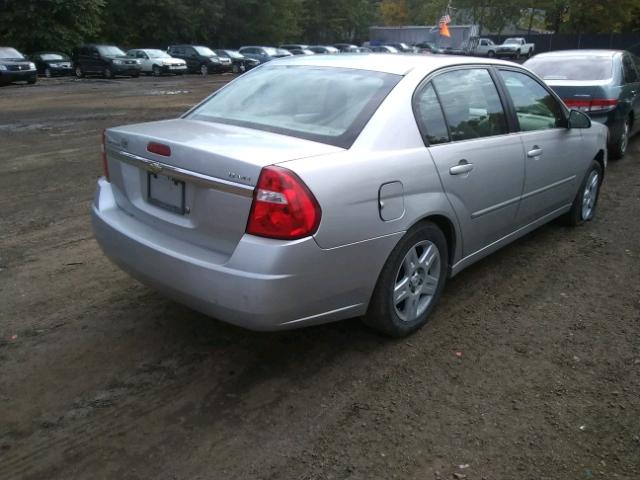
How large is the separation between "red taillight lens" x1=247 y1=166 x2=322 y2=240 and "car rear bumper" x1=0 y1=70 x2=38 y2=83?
82.7ft

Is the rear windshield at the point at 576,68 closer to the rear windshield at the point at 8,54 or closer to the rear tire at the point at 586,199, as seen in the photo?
the rear tire at the point at 586,199

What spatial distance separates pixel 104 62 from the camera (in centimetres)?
3047

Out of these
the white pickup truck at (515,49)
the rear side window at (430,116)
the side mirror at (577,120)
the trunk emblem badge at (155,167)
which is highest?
the white pickup truck at (515,49)

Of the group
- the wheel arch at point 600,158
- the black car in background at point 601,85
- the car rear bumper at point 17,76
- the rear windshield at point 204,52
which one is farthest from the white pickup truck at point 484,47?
the wheel arch at point 600,158

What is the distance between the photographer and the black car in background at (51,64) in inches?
1196

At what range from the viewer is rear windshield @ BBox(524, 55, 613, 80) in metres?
8.70

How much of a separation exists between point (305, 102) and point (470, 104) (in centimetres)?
117

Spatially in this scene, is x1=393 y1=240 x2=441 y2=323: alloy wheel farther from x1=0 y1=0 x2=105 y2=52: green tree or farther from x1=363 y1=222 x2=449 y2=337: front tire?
x1=0 y1=0 x2=105 y2=52: green tree

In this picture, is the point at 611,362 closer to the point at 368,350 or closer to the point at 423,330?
the point at 423,330

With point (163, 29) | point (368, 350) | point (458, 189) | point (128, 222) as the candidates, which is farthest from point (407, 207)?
point (163, 29)

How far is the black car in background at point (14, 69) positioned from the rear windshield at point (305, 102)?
2372 centimetres

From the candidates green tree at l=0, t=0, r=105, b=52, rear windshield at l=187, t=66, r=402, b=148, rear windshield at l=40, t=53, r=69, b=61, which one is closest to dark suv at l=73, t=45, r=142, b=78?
rear windshield at l=40, t=53, r=69, b=61

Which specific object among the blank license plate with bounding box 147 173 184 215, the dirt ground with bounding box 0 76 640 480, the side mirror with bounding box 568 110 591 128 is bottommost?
the dirt ground with bounding box 0 76 640 480

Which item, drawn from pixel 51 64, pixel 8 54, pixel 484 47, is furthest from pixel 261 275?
pixel 484 47
